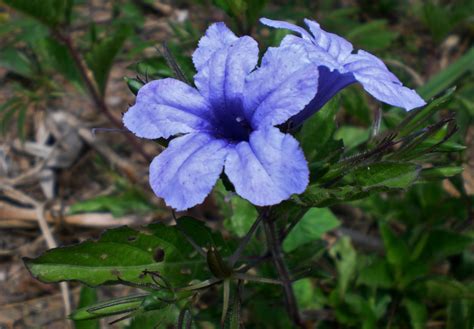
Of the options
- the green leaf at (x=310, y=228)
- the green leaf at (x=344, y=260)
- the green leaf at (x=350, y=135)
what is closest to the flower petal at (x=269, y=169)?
the green leaf at (x=310, y=228)

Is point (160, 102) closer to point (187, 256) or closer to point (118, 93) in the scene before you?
point (187, 256)

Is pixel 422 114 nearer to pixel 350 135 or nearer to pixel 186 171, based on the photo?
pixel 186 171

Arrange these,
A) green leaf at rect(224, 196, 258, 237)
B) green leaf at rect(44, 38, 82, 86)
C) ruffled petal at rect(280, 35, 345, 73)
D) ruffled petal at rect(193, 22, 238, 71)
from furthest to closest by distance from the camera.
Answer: green leaf at rect(44, 38, 82, 86), green leaf at rect(224, 196, 258, 237), ruffled petal at rect(193, 22, 238, 71), ruffled petal at rect(280, 35, 345, 73)

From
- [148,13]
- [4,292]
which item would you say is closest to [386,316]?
[4,292]

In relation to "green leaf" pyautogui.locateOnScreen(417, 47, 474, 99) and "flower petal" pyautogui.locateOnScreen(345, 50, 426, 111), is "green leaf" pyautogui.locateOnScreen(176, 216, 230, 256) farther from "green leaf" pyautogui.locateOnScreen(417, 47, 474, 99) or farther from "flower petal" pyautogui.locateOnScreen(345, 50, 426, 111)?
"green leaf" pyautogui.locateOnScreen(417, 47, 474, 99)

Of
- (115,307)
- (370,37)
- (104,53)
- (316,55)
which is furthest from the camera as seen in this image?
(370,37)

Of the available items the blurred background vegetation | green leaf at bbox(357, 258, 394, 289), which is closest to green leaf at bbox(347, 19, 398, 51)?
the blurred background vegetation

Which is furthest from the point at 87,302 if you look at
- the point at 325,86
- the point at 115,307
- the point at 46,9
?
the point at 46,9
